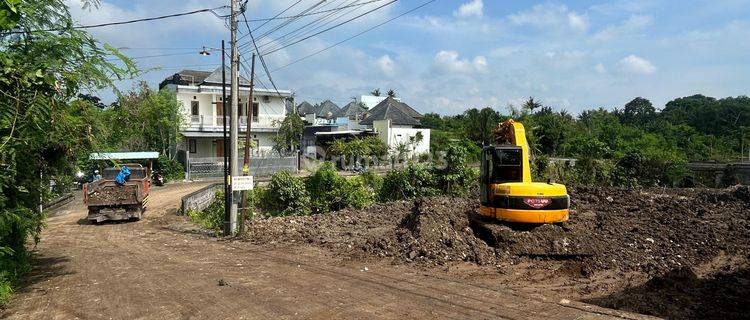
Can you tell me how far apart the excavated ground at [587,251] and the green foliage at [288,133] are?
2370 centimetres

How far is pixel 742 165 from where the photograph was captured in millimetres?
33906

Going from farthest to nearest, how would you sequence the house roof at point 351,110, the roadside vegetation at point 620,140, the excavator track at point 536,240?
the house roof at point 351,110 < the roadside vegetation at point 620,140 < the excavator track at point 536,240

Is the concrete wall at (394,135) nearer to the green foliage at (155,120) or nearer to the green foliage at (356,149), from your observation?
the green foliage at (356,149)

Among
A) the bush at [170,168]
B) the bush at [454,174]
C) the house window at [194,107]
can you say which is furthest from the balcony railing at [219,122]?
the bush at [454,174]

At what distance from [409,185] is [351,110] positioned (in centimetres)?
4625

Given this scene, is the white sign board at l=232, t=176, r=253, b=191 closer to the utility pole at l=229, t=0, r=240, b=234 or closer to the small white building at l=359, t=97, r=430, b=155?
the utility pole at l=229, t=0, r=240, b=234

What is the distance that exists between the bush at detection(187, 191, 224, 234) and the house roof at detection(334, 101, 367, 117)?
45728mm

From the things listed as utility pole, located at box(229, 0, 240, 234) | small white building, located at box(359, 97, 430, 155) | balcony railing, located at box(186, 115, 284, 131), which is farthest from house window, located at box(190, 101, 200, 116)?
utility pole, located at box(229, 0, 240, 234)

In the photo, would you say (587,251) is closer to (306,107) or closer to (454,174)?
(454,174)

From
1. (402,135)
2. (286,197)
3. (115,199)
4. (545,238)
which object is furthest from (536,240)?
(402,135)

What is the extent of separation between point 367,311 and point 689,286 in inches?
213

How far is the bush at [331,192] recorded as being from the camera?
2136 cm

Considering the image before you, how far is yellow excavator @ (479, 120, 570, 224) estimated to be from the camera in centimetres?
1155

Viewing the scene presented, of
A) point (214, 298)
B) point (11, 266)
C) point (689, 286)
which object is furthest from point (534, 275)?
point (11, 266)
